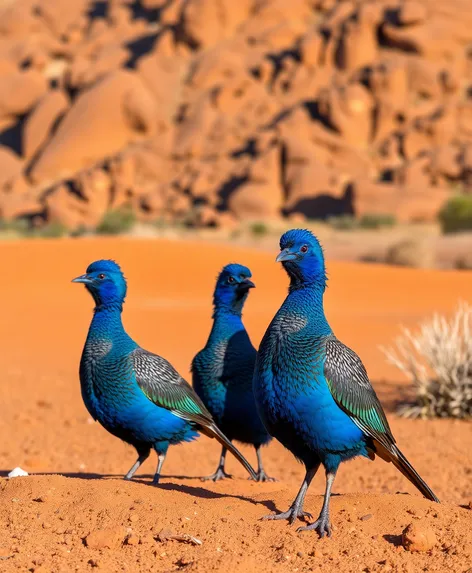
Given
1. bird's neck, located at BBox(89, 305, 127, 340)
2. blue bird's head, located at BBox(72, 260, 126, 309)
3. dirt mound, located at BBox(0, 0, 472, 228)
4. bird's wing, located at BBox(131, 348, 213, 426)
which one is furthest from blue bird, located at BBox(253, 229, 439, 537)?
dirt mound, located at BBox(0, 0, 472, 228)

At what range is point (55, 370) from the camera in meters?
13.0

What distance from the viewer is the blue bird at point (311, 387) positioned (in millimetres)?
4293

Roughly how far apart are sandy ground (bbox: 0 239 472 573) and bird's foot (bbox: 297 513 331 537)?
0.15 feet

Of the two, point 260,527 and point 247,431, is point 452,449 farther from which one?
point 260,527

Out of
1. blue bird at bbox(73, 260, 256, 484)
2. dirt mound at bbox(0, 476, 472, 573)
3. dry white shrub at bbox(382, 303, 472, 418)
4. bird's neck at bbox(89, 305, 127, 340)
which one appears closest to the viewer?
dirt mound at bbox(0, 476, 472, 573)

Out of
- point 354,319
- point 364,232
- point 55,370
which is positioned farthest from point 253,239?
point 55,370

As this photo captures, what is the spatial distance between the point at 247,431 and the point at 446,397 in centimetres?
422

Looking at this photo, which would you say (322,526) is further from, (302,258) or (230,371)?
(230,371)

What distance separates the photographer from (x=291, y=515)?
450 centimetres

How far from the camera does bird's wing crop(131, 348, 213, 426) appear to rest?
5.27m

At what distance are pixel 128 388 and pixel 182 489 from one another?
79cm

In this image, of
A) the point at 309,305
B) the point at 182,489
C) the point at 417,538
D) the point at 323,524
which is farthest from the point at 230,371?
the point at 417,538

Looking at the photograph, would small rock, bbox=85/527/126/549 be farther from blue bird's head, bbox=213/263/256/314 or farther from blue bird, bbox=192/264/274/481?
blue bird's head, bbox=213/263/256/314

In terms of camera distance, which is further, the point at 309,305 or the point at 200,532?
the point at 309,305
